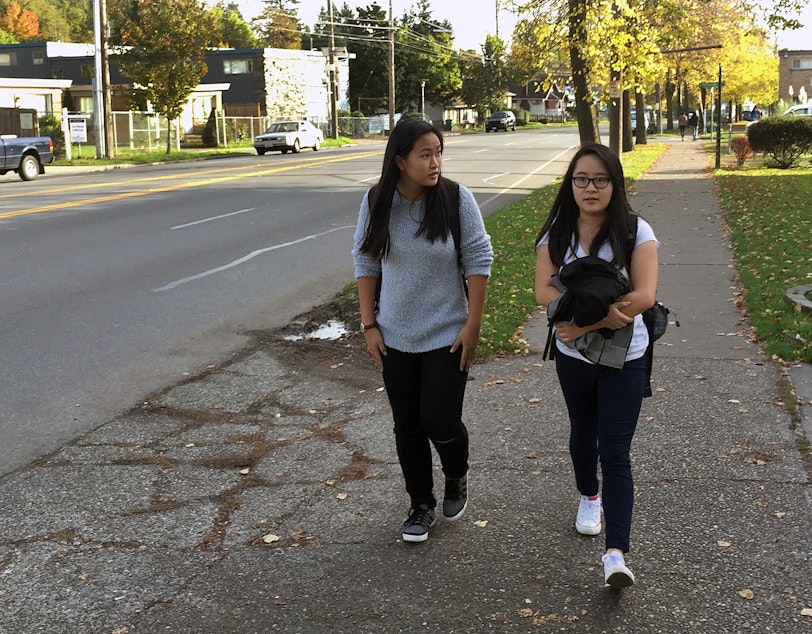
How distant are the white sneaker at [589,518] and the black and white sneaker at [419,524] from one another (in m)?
0.64

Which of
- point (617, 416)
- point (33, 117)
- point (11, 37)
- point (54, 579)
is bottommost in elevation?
point (54, 579)

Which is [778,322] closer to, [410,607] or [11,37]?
[410,607]

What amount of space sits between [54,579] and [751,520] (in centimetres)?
295

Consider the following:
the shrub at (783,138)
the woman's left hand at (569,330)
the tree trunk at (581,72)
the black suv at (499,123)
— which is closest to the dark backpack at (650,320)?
the woman's left hand at (569,330)

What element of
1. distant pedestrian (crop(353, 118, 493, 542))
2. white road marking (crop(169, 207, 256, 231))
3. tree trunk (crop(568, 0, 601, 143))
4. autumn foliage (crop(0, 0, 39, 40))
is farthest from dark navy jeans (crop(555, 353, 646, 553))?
autumn foliage (crop(0, 0, 39, 40))

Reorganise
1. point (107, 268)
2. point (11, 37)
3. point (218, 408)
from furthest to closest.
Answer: point (11, 37), point (107, 268), point (218, 408)

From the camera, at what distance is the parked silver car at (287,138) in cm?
4353

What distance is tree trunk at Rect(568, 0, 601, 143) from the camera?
20.6 metres

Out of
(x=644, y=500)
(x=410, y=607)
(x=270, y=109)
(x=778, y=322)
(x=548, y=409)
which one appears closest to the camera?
(x=410, y=607)

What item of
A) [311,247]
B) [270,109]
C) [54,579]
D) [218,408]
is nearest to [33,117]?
[270,109]

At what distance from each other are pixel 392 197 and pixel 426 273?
338 millimetres

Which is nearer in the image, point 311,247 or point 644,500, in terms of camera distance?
point 644,500

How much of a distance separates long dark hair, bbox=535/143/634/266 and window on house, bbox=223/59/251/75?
61799mm

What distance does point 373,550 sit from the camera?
165 inches
